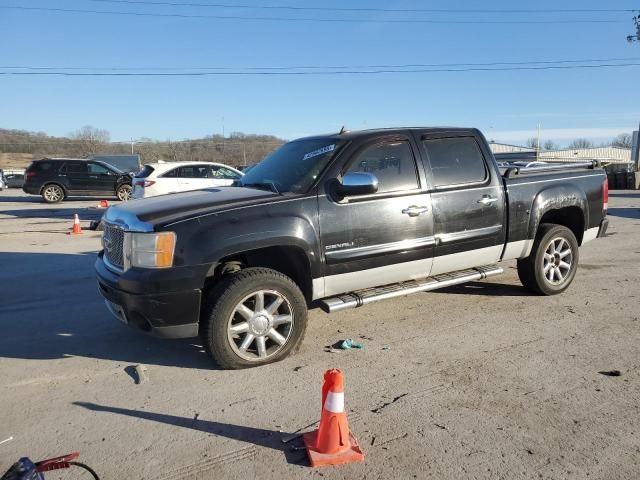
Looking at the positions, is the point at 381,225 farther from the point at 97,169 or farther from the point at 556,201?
the point at 97,169

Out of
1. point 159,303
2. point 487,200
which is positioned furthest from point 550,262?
point 159,303

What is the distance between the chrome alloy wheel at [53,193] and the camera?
66.9 feet

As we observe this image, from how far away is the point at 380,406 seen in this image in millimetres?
3434

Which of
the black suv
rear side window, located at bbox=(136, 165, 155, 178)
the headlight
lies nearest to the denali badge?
the headlight

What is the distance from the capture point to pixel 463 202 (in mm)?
5070

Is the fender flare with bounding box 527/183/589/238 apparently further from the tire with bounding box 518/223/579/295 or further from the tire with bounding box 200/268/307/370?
the tire with bounding box 200/268/307/370

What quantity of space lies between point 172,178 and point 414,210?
11019mm

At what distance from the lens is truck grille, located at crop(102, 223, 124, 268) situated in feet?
13.4

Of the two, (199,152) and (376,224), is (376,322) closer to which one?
(376,224)

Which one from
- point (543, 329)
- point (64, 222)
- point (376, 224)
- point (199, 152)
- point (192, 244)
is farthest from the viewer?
point (199, 152)

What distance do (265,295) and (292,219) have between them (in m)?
0.66

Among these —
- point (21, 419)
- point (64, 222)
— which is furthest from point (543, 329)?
point (64, 222)

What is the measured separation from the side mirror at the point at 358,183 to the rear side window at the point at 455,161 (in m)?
0.99

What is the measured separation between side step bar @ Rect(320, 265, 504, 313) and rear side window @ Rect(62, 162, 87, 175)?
62.1 feet
